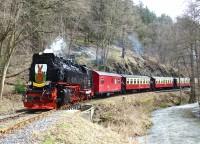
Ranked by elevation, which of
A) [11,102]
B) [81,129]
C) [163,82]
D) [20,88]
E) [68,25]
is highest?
[68,25]

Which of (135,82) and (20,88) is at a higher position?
(135,82)


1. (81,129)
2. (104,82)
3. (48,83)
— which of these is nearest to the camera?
(81,129)

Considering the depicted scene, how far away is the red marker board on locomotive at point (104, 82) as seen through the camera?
39.2 m

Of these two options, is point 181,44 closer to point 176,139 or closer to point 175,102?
point 175,102

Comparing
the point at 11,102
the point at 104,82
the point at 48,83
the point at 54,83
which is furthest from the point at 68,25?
the point at 48,83

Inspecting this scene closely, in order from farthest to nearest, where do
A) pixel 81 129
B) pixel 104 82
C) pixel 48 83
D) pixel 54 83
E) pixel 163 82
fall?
1. pixel 163 82
2. pixel 104 82
3. pixel 54 83
4. pixel 48 83
5. pixel 81 129

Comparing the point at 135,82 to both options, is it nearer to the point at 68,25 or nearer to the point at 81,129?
the point at 68,25

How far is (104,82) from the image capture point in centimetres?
4141

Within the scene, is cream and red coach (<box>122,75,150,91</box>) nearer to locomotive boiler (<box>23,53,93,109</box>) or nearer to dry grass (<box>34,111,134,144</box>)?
locomotive boiler (<box>23,53,93,109</box>)

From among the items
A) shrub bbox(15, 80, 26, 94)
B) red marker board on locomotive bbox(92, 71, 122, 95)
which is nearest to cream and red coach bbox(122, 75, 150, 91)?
red marker board on locomotive bbox(92, 71, 122, 95)

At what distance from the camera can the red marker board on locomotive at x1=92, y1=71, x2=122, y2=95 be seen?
39.2 m

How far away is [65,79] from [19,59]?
47.8 feet

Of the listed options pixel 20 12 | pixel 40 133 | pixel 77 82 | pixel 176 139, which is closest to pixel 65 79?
pixel 77 82

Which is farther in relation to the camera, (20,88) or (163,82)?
(163,82)
